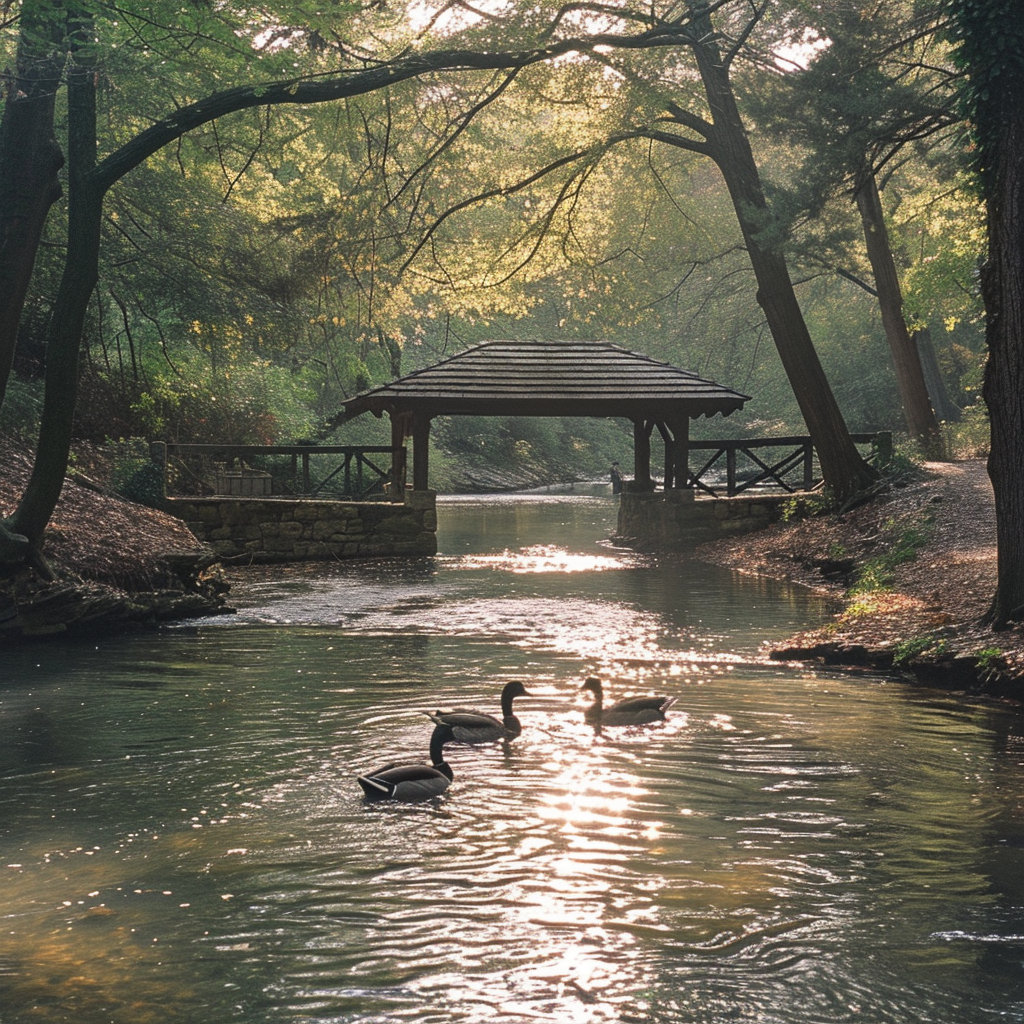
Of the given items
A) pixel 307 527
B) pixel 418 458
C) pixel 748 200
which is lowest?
pixel 307 527

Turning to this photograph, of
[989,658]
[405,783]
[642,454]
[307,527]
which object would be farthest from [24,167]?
[642,454]

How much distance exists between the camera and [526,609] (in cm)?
1689

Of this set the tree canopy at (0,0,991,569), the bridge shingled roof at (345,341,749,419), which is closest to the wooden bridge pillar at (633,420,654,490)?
the bridge shingled roof at (345,341,749,419)

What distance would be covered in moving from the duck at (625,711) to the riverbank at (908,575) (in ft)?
11.0

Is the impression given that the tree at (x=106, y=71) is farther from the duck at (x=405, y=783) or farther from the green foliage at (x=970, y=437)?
the green foliage at (x=970, y=437)

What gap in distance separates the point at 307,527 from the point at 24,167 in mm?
10890

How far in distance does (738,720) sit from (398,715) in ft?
8.94

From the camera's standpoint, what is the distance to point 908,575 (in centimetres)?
1647

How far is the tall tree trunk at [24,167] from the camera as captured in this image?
14102 millimetres

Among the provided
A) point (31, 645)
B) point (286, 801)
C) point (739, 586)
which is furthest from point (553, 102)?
point (286, 801)

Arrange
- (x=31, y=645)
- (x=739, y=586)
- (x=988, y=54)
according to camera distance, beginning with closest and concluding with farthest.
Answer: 1. (x=988, y=54)
2. (x=31, y=645)
3. (x=739, y=586)

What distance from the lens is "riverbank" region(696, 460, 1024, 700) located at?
1141 cm

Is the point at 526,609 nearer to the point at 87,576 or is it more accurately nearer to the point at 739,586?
the point at 739,586

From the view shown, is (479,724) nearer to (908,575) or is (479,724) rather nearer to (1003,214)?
(1003,214)
